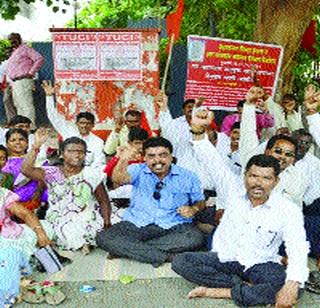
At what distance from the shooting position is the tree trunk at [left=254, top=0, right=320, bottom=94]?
8.11 meters

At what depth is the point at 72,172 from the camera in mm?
5453

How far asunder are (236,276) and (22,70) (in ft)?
21.7

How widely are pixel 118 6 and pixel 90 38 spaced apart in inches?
290

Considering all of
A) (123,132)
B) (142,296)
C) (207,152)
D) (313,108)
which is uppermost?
(313,108)

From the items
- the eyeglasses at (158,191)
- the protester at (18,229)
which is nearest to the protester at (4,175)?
the protester at (18,229)

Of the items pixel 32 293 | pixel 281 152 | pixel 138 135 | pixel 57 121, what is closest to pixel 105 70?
pixel 57 121

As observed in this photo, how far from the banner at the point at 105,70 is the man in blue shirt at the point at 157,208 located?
121 inches

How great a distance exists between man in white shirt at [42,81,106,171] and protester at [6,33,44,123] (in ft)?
9.24

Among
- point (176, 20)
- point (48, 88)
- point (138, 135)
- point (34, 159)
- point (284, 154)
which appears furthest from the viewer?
point (176, 20)

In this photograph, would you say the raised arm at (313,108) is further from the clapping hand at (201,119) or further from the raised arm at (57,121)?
the raised arm at (57,121)

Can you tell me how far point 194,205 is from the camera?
17.7ft

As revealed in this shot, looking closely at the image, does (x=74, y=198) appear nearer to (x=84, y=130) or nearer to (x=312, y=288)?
(x=84, y=130)

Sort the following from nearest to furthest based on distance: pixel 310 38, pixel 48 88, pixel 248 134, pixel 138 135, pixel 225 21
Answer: pixel 248 134 < pixel 138 135 < pixel 48 88 < pixel 310 38 < pixel 225 21

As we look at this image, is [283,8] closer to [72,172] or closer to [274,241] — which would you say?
[72,172]
